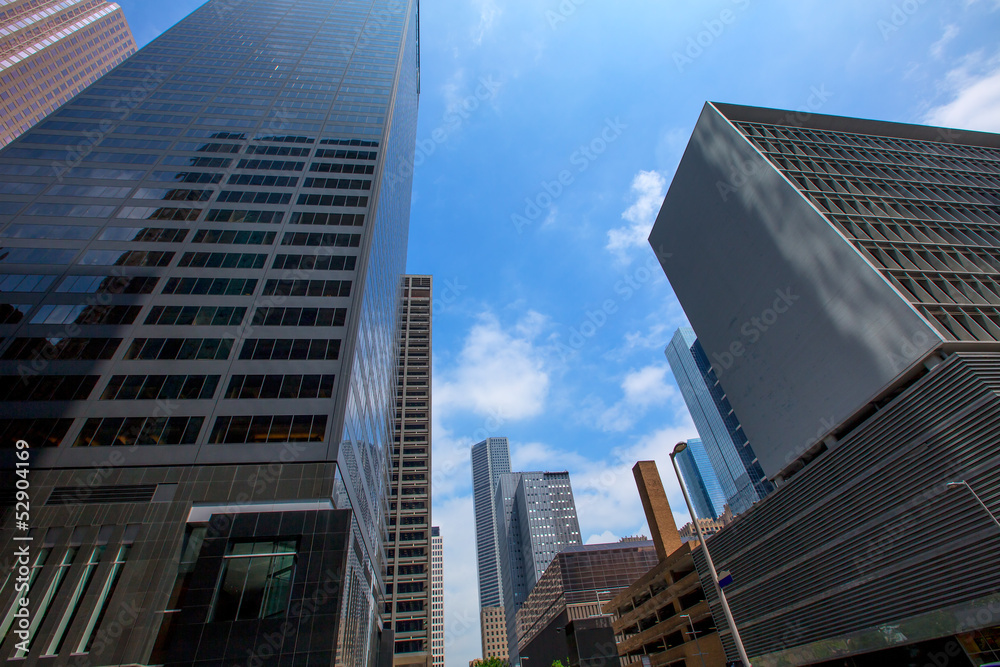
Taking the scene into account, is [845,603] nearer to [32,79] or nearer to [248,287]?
[248,287]

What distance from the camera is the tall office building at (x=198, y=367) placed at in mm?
23078

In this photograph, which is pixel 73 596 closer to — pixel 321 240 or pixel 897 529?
pixel 321 240

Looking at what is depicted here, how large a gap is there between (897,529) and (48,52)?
173815 millimetres

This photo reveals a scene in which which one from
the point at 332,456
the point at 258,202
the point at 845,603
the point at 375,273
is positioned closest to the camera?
the point at 332,456

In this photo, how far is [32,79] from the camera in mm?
104312

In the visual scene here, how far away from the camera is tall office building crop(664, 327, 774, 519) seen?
4690 inches

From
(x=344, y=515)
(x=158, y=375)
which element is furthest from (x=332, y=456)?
(x=158, y=375)

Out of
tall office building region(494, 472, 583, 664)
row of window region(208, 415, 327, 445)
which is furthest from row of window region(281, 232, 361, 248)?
tall office building region(494, 472, 583, 664)

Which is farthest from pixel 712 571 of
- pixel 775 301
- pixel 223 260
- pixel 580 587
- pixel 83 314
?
pixel 580 587

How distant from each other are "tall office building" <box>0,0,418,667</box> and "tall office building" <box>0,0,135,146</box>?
74074 millimetres

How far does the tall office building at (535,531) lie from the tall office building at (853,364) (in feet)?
395

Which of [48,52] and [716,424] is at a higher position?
[48,52]

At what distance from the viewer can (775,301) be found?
4031cm

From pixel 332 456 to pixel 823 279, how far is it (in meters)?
38.2
